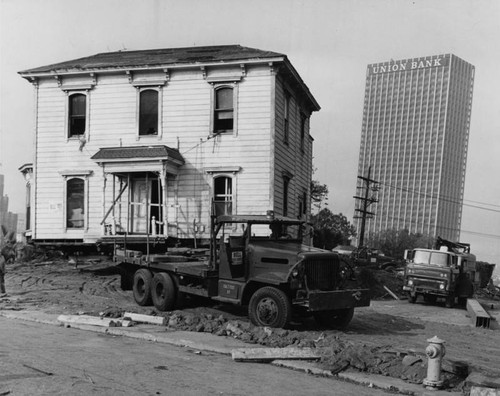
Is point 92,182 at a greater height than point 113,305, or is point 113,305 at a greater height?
point 92,182

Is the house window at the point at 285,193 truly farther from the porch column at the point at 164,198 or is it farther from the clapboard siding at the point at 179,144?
the porch column at the point at 164,198

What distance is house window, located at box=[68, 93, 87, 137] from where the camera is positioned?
896 inches

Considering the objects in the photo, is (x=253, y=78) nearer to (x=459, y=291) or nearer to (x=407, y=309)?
(x=407, y=309)

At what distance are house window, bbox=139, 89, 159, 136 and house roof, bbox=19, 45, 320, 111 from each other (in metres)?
1.05

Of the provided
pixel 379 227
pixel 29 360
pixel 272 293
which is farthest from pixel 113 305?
pixel 379 227

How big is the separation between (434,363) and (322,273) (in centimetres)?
436

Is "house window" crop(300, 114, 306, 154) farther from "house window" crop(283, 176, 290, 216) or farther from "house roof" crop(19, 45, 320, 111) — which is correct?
"house window" crop(283, 176, 290, 216)

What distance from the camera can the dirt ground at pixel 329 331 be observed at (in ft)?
27.4

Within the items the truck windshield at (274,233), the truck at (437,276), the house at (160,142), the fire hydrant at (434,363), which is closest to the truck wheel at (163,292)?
the truck windshield at (274,233)

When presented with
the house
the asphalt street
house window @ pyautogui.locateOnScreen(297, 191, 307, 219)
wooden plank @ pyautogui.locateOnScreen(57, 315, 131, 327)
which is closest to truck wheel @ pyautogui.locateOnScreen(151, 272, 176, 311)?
wooden plank @ pyautogui.locateOnScreen(57, 315, 131, 327)

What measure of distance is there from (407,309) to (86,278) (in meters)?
11.5

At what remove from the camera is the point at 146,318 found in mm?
12328

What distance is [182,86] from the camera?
21609mm

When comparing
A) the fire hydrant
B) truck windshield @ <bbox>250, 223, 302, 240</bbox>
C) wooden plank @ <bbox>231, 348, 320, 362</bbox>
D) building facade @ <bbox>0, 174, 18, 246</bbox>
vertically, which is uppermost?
truck windshield @ <bbox>250, 223, 302, 240</bbox>
